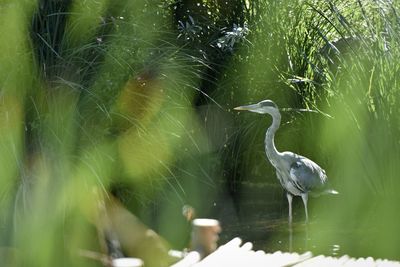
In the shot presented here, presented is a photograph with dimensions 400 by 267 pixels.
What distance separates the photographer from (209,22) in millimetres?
8977

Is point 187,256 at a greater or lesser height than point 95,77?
lesser

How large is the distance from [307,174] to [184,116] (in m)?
1.22

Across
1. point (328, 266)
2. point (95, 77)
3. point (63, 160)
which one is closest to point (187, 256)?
point (328, 266)

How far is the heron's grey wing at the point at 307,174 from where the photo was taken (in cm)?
737

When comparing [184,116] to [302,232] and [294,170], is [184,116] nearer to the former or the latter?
[294,170]

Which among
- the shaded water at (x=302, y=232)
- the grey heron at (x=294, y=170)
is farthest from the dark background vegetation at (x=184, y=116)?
the grey heron at (x=294, y=170)

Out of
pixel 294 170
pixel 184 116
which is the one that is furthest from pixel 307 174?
pixel 184 116

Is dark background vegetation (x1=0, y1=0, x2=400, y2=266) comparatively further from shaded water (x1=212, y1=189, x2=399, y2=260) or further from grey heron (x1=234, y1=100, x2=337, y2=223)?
grey heron (x1=234, y1=100, x2=337, y2=223)

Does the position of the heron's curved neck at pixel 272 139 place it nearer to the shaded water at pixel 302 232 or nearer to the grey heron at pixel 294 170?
the grey heron at pixel 294 170

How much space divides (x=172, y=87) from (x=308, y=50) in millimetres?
1730

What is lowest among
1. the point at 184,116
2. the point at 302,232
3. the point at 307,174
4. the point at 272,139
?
the point at 302,232

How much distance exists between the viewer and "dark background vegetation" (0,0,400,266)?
249 inches

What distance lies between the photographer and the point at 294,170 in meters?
7.39

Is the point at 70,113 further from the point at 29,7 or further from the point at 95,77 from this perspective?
the point at 29,7
